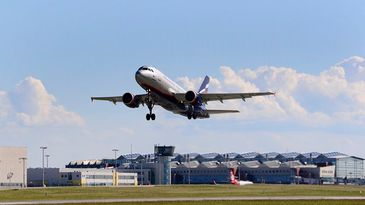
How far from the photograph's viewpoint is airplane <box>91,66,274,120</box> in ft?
295

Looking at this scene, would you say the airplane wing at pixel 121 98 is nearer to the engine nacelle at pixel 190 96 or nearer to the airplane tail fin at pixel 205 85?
the engine nacelle at pixel 190 96

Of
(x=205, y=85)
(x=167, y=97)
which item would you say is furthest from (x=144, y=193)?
(x=167, y=97)

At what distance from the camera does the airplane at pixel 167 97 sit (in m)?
90.0

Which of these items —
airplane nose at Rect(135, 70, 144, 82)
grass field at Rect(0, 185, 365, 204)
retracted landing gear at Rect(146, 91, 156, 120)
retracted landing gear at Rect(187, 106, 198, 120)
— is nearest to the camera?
airplane nose at Rect(135, 70, 144, 82)

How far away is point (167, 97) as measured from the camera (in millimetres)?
92438

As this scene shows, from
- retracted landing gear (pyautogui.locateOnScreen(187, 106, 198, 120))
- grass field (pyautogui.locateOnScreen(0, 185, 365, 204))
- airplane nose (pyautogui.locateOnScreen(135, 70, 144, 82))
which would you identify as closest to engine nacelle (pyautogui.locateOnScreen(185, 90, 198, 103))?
retracted landing gear (pyautogui.locateOnScreen(187, 106, 198, 120))

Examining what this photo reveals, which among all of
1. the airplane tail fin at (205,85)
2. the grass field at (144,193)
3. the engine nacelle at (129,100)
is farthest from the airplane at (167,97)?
the airplane tail fin at (205,85)

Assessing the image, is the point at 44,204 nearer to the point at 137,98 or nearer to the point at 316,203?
the point at 137,98

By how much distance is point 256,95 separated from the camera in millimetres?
94938

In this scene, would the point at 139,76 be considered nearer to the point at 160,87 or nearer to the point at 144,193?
the point at 160,87

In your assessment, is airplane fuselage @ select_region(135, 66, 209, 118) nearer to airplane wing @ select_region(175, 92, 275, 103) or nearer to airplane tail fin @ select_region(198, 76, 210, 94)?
airplane wing @ select_region(175, 92, 275, 103)

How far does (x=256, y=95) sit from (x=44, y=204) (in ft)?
103

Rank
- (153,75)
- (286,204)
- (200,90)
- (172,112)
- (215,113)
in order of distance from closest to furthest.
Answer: (286,204)
(153,75)
(172,112)
(215,113)
(200,90)

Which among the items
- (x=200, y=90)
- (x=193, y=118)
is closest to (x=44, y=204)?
(x=193, y=118)
